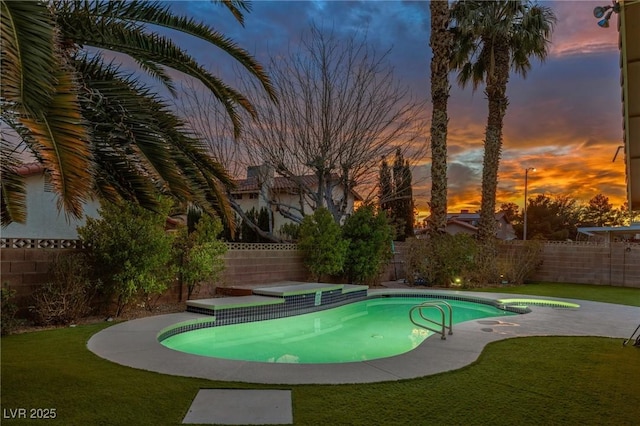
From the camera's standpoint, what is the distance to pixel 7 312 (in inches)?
273

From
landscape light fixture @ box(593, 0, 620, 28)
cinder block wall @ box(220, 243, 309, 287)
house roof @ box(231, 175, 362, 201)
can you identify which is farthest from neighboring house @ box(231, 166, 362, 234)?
landscape light fixture @ box(593, 0, 620, 28)

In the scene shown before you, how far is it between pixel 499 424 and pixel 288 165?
14.9 metres

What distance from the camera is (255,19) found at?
1494cm

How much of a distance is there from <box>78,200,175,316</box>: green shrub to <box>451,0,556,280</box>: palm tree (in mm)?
12893

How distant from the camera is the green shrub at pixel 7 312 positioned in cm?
674

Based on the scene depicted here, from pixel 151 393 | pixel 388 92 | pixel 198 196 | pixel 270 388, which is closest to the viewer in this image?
pixel 151 393

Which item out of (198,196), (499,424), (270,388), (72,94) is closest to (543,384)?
(499,424)

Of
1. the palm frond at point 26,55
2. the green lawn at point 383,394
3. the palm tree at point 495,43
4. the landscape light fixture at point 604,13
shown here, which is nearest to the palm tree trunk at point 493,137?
the palm tree at point 495,43

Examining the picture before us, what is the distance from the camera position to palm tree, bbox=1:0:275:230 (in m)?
3.20

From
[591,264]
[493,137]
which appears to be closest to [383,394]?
[493,137]

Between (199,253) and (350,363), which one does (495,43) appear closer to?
(199,253)

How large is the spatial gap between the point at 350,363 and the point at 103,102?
416 centimetres

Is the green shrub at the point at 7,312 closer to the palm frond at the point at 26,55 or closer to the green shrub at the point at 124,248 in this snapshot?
the green shrub at the point at 124,248

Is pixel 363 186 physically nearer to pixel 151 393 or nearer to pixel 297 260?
pixel 297 260
